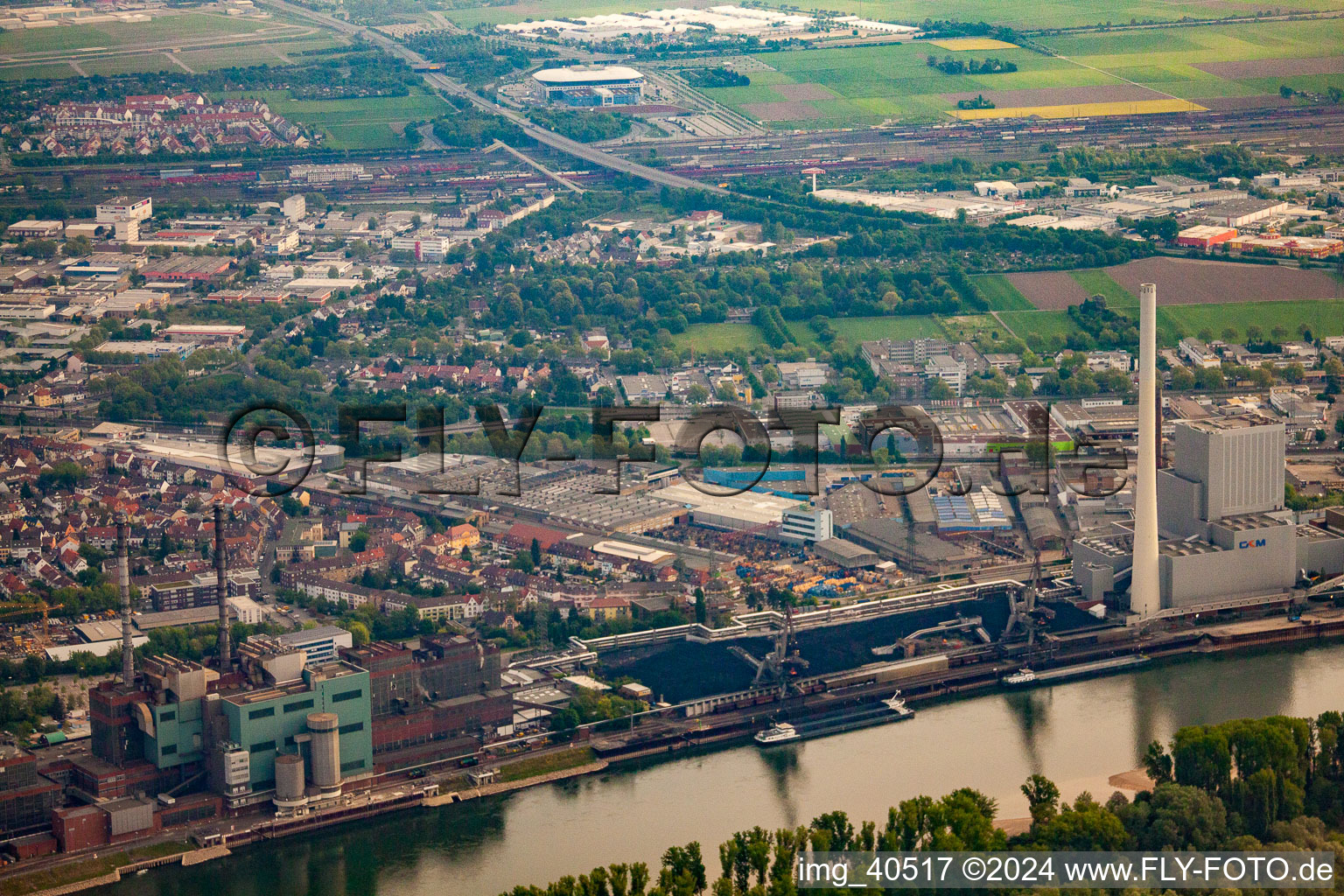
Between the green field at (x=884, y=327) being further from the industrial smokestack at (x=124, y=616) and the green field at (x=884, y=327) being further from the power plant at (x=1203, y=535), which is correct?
the industrial smokestack at (x=124, y=616)

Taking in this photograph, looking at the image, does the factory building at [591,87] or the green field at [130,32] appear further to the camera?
the factory building at [591,87]

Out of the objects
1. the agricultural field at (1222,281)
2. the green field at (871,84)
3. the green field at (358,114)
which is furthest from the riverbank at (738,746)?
the green field at (358,114)

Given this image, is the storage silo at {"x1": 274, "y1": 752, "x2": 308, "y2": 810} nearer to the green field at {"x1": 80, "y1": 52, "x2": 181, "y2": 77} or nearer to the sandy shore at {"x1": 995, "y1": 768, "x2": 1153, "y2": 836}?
the sandy shore at {"x1": 995, "y1": 768, "x2": 1153, "y2": 836}

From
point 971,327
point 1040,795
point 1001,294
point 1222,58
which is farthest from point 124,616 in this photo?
point 1222,58

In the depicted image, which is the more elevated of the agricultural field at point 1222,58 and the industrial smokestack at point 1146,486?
the agricultural field at point 1222,58

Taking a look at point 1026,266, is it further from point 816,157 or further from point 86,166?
point 86,166

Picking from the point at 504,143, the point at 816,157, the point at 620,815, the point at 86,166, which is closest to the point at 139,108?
the point at 86,166

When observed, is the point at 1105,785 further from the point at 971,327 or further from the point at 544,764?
the point at 971,327

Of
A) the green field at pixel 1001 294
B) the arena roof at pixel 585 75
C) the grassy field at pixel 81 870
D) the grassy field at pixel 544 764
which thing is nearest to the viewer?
the grassy field at pixel 81 870
